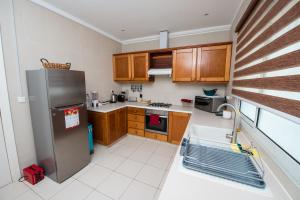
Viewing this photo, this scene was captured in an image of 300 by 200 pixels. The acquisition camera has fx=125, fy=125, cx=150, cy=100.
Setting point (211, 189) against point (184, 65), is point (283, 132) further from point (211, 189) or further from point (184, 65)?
point (184, 65)

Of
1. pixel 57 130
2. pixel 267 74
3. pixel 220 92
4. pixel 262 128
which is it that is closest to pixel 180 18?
pixel 220 92

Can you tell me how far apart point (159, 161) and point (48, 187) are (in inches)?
64.6

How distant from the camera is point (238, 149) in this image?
3.35 ft

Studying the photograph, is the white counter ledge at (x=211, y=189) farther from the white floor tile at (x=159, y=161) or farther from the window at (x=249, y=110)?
the white floor tile at (x=159, y=161)

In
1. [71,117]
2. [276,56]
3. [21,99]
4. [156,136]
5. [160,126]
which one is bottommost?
[156,136]

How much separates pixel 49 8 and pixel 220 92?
11.6 feet

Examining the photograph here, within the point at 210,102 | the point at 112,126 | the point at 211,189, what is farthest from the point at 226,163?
the point at 112,126

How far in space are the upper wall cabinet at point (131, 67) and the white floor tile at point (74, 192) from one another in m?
2.32

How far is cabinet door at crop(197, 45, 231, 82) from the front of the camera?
94.0 inches

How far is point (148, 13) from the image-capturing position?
218 cm

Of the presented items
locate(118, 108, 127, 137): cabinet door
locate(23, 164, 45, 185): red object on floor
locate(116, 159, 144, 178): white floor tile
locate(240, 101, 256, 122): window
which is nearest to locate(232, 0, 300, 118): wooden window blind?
locate(240, 101, 256, 122): window

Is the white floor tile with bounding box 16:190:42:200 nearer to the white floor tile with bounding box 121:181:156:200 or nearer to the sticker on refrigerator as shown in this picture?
the sticker on refrigerator

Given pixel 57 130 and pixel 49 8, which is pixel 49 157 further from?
pixel 49 8

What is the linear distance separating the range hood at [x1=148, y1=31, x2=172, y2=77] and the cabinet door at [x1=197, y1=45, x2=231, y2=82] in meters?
0.67
